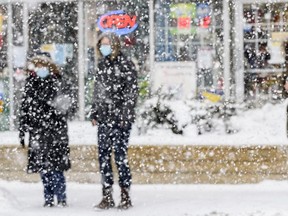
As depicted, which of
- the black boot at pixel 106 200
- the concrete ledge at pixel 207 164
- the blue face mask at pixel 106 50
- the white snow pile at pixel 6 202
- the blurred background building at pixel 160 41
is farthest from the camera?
the blurred background building at pixel 160 41

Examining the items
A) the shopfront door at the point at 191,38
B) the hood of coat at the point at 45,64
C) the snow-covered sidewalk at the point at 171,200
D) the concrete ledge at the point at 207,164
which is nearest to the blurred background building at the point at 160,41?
the shopfront door at the point at 191,38

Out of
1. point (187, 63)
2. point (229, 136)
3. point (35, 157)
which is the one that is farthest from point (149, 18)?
point (35, 157)

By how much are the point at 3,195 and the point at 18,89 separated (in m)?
6.58

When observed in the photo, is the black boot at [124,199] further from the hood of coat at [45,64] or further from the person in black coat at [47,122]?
the hood of coat at [45,64]

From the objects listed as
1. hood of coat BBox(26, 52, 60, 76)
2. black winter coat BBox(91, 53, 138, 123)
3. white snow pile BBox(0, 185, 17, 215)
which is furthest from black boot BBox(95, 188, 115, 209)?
hood of coat BBox(26, 52, 60, 76)

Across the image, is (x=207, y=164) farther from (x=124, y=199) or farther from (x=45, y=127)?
(x=45, y=127)

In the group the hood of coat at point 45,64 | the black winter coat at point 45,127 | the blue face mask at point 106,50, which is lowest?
the black winter coat at point 45,127

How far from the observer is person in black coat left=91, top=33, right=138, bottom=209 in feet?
30.9

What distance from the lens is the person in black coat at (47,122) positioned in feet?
31.8

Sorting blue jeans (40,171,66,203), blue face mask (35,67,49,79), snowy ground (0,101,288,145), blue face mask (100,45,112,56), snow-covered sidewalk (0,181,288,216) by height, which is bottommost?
snow-covered sidewalk (0,181,288,216)

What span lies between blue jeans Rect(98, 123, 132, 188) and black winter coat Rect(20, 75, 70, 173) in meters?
0.47

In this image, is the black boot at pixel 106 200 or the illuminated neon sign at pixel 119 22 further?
the illuminated neon sign at pixel 119 22

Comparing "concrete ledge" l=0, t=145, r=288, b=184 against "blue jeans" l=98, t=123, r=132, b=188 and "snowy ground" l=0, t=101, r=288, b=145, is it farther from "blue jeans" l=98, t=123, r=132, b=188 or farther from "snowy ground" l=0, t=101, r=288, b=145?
"blue jeans" l=98, t=123, r=132, b=188

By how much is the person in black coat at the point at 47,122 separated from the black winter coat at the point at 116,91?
42 centimetres
